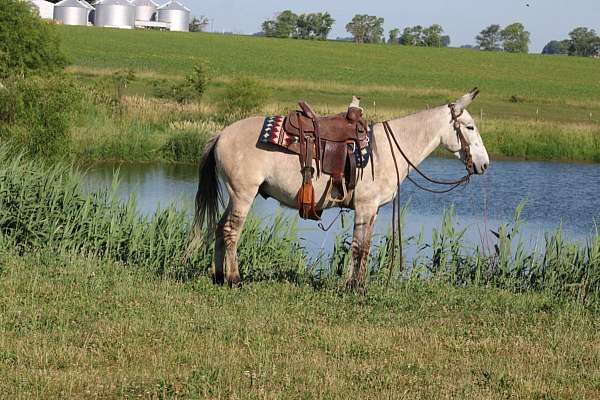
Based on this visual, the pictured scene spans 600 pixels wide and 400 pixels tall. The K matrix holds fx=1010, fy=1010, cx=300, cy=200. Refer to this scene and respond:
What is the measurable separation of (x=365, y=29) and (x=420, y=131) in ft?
515

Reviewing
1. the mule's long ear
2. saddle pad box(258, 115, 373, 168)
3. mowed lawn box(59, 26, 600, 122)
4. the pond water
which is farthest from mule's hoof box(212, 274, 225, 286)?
mowed lawn box(59, 26, 600, 122)

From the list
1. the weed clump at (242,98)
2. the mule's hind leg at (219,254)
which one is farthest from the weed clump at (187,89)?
the mule's hind leg at (219,254)

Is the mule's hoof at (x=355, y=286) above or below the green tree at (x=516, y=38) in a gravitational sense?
below

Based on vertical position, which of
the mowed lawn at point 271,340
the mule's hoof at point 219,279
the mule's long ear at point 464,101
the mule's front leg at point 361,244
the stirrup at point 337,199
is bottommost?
the mule's hoof at point 219,279

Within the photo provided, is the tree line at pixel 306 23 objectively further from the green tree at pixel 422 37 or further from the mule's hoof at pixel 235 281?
the mule's hoof at pixel 235 281

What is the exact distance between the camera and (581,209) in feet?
74.2

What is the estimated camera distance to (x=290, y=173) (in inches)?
389

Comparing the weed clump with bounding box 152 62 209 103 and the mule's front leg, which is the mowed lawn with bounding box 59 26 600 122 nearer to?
the weed clump with bounding box 152 62 209 103

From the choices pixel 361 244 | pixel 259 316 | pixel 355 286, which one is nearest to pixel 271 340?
pixel 259 316

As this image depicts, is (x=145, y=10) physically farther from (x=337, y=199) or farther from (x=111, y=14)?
(x=337, y=199)

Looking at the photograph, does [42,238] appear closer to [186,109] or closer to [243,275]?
[243,275]

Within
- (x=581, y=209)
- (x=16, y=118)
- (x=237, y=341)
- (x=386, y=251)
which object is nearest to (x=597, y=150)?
(x=581, y=209)

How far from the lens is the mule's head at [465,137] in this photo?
10203 millimetres

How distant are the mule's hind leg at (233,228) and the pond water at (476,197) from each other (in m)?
5.23
